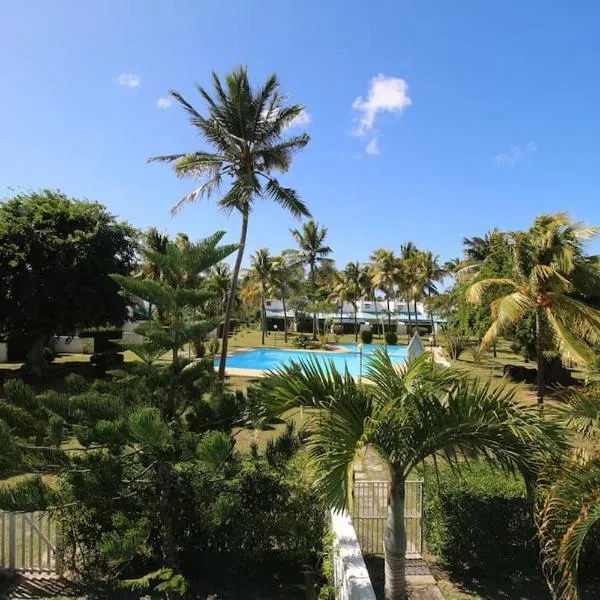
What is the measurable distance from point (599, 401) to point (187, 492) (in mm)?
4428

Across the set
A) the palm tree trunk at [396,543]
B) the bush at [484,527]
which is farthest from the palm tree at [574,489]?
the bush at [484,527]

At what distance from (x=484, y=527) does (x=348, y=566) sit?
8.11 feet

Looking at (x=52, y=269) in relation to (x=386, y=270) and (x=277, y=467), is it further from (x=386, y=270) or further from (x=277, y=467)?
(x=386, y=270)

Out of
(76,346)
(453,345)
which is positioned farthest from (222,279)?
(453,345)

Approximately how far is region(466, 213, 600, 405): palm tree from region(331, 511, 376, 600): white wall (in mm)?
7341

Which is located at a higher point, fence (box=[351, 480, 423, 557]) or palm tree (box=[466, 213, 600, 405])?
palm tree (box=[466, 213, 600, 405])

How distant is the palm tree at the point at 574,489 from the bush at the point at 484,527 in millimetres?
1753

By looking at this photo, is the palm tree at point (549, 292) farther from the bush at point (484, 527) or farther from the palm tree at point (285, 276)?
the palm tree at point (285, 276)

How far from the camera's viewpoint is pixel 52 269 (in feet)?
48.3

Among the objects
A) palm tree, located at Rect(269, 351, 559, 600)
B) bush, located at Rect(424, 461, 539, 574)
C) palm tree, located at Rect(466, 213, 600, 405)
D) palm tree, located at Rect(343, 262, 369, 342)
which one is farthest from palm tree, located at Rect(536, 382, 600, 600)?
palm tree, located at Rect(343, 262, 369, 342)

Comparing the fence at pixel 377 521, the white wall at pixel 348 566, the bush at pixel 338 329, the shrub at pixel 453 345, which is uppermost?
the bush at pixel 338 329

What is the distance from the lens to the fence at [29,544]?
5086mm

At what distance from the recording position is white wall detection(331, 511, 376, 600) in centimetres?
350

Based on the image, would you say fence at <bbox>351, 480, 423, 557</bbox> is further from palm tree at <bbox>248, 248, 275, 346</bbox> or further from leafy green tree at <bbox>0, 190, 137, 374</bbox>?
palm tree at <bbox>248, 248, 275, 346</bbox>
